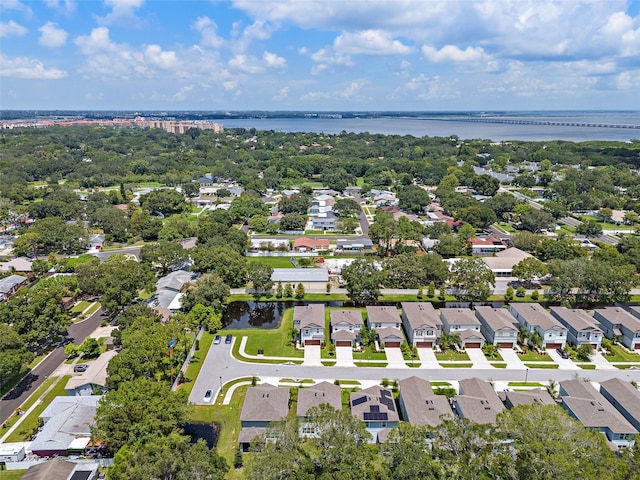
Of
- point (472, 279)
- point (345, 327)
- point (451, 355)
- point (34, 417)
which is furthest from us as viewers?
point (472, 279)

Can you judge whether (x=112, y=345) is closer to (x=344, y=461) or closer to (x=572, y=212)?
(x=344, y=461)

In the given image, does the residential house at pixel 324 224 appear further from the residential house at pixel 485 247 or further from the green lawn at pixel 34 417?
the green lawn at pixel 34 417

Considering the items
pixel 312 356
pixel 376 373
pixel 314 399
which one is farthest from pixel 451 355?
pixel 314 399

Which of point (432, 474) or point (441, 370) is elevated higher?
point (432, 474)

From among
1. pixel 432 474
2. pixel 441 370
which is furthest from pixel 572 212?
pixel 432 474

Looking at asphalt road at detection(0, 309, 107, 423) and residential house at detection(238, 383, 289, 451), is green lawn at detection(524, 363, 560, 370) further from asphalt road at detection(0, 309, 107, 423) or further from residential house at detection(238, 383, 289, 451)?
asphalt road at detection(0, 309, 107, 423)

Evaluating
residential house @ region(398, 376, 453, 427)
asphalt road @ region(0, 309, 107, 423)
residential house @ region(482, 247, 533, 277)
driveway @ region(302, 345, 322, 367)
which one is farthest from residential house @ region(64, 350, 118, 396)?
residential house @ region(482, 247, 533, 277)

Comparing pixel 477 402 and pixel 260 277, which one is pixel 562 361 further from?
pixel 260 277
